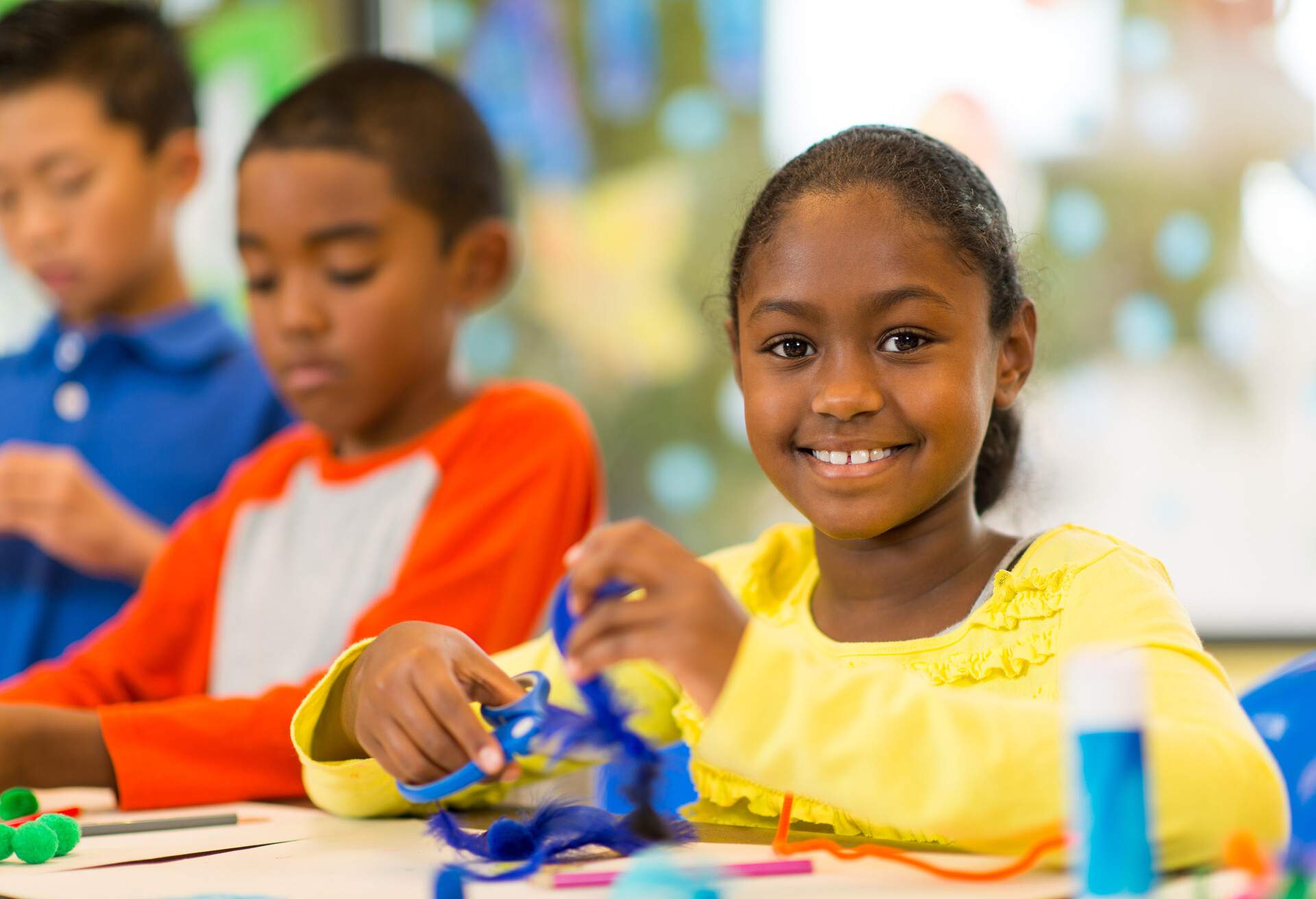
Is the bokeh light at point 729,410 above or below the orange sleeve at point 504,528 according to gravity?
above

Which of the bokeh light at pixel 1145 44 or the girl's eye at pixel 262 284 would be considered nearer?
the girl's eye at pixel 262 284

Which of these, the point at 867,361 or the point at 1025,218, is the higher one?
the point at 1025,218

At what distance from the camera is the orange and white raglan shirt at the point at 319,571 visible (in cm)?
128

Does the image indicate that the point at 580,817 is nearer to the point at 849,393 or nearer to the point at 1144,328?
the point at 849,393

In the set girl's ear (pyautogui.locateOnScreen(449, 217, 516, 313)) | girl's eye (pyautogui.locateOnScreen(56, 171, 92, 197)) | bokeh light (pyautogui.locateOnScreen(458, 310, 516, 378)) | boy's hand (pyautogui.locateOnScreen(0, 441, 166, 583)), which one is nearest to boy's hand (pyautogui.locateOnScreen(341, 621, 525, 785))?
girl's ear (pyautogui.locateOnScreen(449, 217, 516, 313))

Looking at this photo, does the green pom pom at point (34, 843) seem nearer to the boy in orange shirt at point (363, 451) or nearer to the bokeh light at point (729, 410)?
the boy in orange shirt at point (363, 451)

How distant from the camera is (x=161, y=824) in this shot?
3.53 feet

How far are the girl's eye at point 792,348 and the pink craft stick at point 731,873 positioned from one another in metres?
0.38

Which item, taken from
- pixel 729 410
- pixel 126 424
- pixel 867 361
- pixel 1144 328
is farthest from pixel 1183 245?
pixel 126 424

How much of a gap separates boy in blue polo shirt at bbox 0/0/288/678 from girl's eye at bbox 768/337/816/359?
3.18 feet

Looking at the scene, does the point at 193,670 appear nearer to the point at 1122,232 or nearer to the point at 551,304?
the point at 551,304

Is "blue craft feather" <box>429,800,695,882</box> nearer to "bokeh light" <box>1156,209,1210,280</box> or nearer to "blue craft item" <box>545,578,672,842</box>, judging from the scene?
"blue craft item" <box>545,578,672,842</box>

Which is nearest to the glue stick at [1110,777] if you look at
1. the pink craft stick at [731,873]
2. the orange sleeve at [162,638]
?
the pink craft stick at [731,873]

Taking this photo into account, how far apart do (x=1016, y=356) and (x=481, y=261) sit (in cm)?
67
